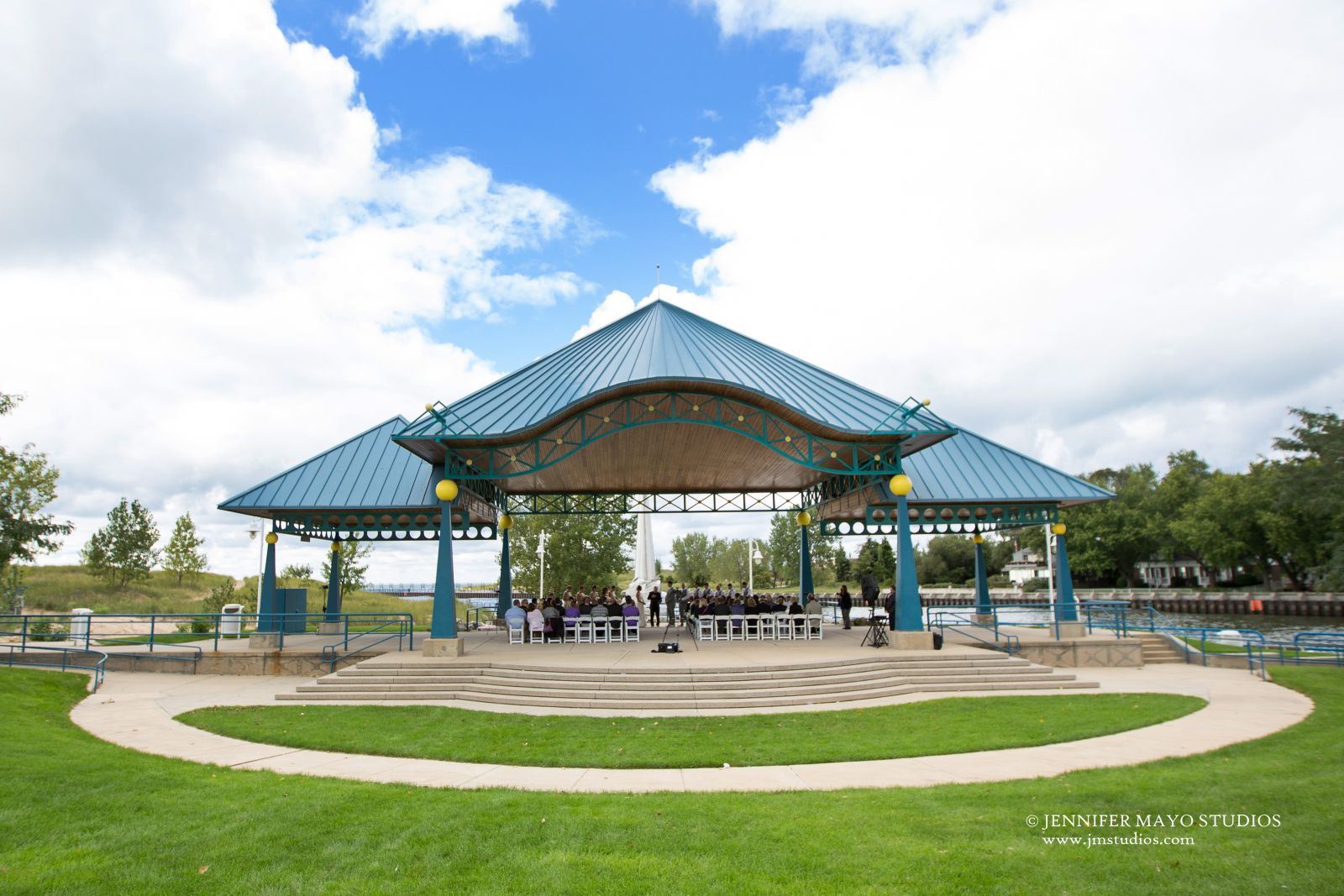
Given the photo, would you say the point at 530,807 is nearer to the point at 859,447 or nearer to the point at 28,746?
the point at 28,746

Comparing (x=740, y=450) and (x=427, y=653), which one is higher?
(x=740, y=450)

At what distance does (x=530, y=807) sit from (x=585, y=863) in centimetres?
173

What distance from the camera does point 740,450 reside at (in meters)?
22.0

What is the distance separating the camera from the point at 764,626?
21.5 m

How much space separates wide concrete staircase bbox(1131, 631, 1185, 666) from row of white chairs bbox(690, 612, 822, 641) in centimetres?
949

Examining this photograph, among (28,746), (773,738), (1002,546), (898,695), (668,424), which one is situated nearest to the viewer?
(28,746)

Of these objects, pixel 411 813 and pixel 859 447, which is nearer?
pixel 411 813

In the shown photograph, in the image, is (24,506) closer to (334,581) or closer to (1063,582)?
(334,581)

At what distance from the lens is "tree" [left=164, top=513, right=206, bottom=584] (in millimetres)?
50812

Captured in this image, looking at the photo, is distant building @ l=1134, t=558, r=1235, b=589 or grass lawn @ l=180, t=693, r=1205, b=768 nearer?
grass lawn @ l=180, t=693, r=1205, b=768

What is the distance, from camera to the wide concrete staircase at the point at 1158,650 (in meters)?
21.7

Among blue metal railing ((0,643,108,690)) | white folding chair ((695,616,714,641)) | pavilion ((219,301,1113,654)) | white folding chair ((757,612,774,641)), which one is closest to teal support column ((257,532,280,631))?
pavilion ((219,301,1113,654))

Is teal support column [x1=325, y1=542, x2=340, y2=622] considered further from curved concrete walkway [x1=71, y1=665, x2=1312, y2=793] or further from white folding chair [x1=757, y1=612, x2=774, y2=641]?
white folding chair [x1=757, y1=612, x2=774, y2=641]

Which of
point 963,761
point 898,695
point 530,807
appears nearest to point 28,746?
point 530,807
